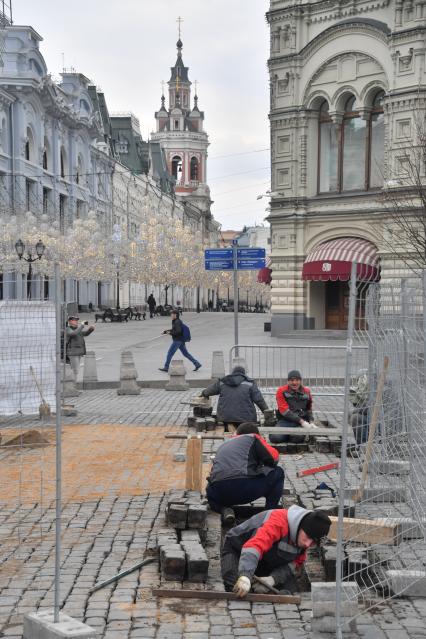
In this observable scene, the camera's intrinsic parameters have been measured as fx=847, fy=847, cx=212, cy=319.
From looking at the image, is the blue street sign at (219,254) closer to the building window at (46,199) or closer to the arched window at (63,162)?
the building window at (46,199)

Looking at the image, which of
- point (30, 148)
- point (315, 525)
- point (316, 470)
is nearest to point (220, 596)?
point (315, 525)

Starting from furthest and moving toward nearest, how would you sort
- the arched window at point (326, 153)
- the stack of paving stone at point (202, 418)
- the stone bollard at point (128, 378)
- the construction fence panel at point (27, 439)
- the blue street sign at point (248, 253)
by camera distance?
1. the arched window at point (326, 153)
2. the stone bollard at point (128, 378)
3. the blue street sign at point (248, 253)
4. the stack of paving stone at point (202, 418)
5. the construction fence panel at point (27, 439)

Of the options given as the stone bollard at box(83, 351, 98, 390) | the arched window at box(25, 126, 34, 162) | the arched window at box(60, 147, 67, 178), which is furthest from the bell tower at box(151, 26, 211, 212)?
the stone bollard at box(83, 351, 98, 390)

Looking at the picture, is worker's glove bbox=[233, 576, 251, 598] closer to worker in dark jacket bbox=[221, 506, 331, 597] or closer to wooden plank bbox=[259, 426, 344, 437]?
worker in dark jacket bbox=[221, 506, 331, 597]

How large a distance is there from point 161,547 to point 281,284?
2869 centimetres

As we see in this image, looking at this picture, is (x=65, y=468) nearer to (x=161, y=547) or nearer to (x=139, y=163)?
(x=161, y=547)

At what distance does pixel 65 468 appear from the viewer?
1072cm

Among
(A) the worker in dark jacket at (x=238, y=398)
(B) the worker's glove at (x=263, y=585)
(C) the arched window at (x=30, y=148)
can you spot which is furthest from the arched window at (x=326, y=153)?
(B) the worker's glove at (x=263, y=585)

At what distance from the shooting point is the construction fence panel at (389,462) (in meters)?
6.25

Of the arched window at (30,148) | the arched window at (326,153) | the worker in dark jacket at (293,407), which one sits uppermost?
the arched window at (30,148)

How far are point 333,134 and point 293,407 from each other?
24.0m

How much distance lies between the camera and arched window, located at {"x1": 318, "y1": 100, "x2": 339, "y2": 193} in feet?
112

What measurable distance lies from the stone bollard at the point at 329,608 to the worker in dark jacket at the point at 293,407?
19.4 ft

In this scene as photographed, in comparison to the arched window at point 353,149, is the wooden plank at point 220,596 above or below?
below
